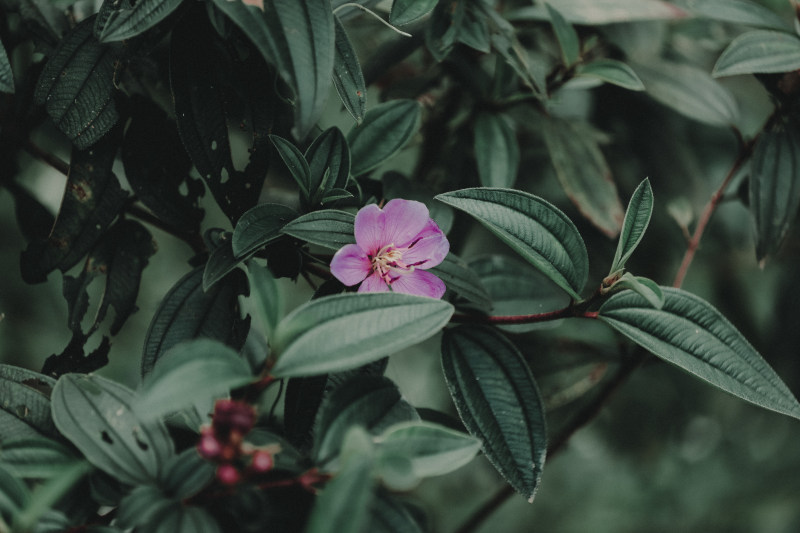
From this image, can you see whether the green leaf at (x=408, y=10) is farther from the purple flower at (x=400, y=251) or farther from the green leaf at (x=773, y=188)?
the green leaf at (x=773, y=188)

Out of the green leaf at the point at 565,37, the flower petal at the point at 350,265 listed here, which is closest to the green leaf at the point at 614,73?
the green leaf at the point at 565,37

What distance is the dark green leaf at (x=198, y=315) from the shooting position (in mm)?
605

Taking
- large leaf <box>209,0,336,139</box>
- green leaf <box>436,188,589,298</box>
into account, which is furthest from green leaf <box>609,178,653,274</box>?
large leaf <box>209,0,336,139</box>

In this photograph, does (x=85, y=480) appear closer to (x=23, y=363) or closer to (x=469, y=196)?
(x=469, y=196)

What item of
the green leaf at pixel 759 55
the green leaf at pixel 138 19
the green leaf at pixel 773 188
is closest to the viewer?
the green leaf at pixel 138 19

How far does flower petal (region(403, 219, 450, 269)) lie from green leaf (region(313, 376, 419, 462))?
134mm

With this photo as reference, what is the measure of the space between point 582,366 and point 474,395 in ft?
1.50

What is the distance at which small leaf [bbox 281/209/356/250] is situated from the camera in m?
0.56

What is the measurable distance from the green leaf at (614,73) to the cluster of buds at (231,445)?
56 cm

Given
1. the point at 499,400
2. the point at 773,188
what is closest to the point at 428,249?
the point at 499,400

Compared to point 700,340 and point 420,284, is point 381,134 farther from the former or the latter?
point 700,340

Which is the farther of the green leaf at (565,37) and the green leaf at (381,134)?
the green leaf at (565,37)

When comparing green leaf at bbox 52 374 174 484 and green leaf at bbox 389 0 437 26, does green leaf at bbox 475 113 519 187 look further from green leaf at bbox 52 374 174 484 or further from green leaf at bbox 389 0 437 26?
green leaf at bbox 52 374 174 484

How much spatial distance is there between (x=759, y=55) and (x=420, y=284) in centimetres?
47
